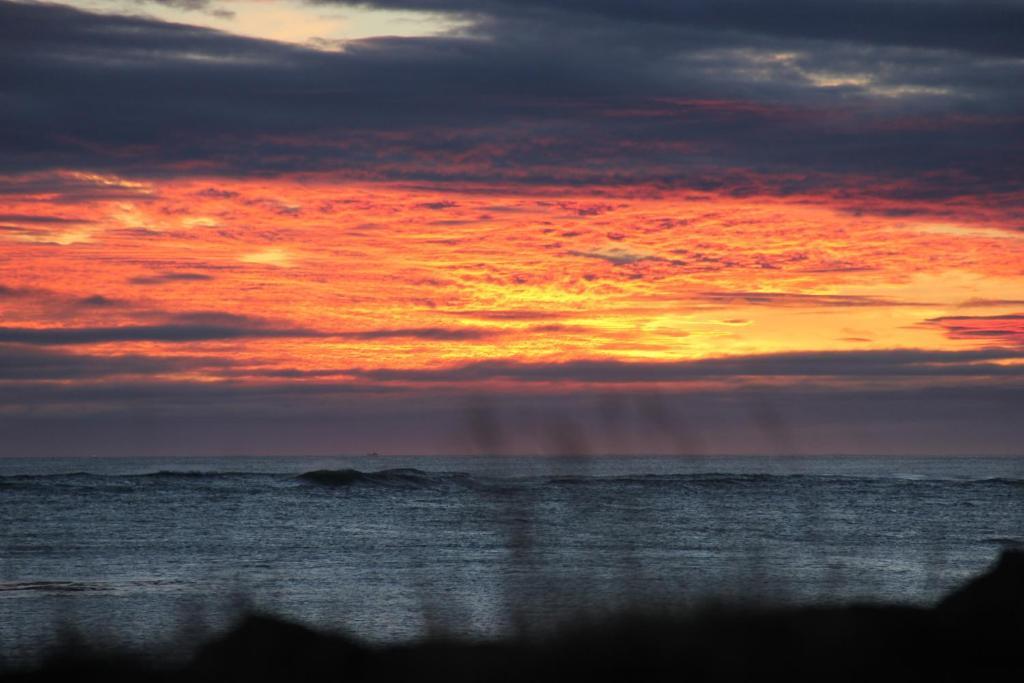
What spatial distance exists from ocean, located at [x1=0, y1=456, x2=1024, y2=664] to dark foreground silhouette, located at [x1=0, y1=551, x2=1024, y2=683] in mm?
686

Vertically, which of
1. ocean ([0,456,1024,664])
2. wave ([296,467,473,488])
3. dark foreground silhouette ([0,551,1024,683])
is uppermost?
Result: dark foreground silhouette ([0,551,1024,683])

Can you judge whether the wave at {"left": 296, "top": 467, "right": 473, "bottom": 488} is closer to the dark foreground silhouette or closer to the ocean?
the ocean

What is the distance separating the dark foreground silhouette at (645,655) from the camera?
20.4 feet

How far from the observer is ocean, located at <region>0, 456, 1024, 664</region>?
1141 centimetres

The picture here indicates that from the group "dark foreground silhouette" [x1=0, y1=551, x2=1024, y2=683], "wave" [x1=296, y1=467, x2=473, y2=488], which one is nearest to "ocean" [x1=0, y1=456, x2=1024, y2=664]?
"dark foreground silhouette" [x1=0, y1=551, x2=1024, y2=683]

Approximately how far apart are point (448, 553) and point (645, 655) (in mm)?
17334

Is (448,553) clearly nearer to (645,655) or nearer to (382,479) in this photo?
(645,655)

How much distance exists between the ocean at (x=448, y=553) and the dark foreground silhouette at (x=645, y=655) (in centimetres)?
69

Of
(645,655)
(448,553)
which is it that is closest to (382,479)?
(448,553)

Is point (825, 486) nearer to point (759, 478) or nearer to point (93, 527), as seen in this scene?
point (759, 478)

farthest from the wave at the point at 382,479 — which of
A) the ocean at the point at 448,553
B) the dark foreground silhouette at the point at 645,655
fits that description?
the dark foreground silhouette at the point at 645,655

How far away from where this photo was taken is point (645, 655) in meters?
6.39

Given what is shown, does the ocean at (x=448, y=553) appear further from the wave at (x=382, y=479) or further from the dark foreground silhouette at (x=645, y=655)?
the wave at (x=382, y=479)

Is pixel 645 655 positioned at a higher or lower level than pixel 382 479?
higher
